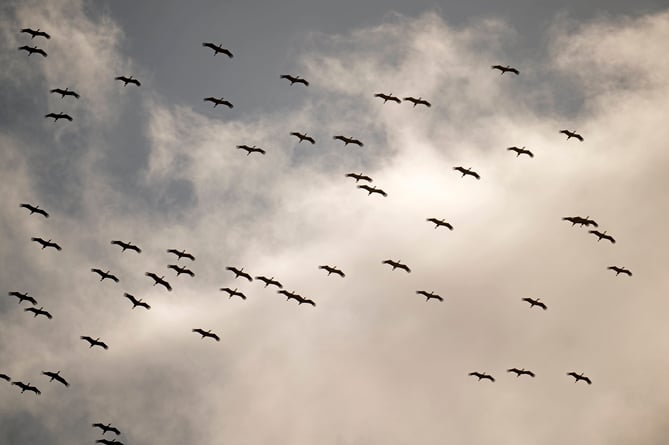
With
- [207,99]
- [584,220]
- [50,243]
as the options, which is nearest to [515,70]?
[584,220]

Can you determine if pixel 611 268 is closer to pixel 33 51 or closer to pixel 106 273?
pixel 106 273

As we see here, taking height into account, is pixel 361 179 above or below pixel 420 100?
below

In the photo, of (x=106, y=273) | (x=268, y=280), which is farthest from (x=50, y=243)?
(x=268, y=280)

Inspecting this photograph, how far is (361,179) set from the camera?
176 meters

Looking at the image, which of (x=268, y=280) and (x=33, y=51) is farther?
(x=268, y=280)

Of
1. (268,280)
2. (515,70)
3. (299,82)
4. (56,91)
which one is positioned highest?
(515,70)

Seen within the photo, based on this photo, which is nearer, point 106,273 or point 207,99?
point 207,99

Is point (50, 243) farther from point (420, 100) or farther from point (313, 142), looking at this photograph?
point (420, 100)

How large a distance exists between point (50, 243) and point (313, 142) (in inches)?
2090

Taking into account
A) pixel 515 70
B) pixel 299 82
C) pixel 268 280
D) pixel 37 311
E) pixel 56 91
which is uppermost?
pixel 515 70

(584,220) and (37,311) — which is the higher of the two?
(584,220)

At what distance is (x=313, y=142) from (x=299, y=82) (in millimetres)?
10894

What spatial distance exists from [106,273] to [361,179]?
2002 inches

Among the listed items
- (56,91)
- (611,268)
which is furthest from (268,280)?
(611,268)
